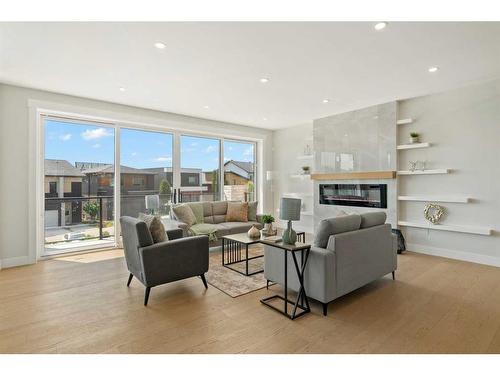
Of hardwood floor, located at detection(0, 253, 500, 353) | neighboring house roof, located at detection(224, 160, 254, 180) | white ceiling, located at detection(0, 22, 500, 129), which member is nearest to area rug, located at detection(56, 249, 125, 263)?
hardwood floor, located at detection(0, 253, 500, 353)

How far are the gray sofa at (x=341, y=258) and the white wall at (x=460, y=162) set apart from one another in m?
1.90

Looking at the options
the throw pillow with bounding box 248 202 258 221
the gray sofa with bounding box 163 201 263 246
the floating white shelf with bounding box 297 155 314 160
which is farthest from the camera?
the floating white shelf with bounding box 297 155 314 160

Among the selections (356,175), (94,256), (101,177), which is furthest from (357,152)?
(94,256)

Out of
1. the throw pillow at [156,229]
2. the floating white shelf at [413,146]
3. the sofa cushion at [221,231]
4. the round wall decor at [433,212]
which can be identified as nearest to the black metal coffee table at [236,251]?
the sofa cushion at [221,231]

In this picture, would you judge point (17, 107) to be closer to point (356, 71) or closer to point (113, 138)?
point (113, 138)

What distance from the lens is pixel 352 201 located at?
576 cm

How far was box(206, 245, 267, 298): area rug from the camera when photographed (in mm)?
3197

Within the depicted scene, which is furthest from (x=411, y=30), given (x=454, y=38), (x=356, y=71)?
(x=356, y=71)

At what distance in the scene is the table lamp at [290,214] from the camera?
276 cm

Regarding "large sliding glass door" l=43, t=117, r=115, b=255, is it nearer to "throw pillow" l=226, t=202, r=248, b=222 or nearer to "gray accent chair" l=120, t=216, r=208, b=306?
"throw pillow" l=226, t=202, r=248, b=222

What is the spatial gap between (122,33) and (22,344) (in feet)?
9.27

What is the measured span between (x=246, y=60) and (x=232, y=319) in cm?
286

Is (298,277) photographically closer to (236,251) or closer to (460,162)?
(236,251)

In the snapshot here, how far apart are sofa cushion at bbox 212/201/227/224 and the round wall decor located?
12.3 feet
